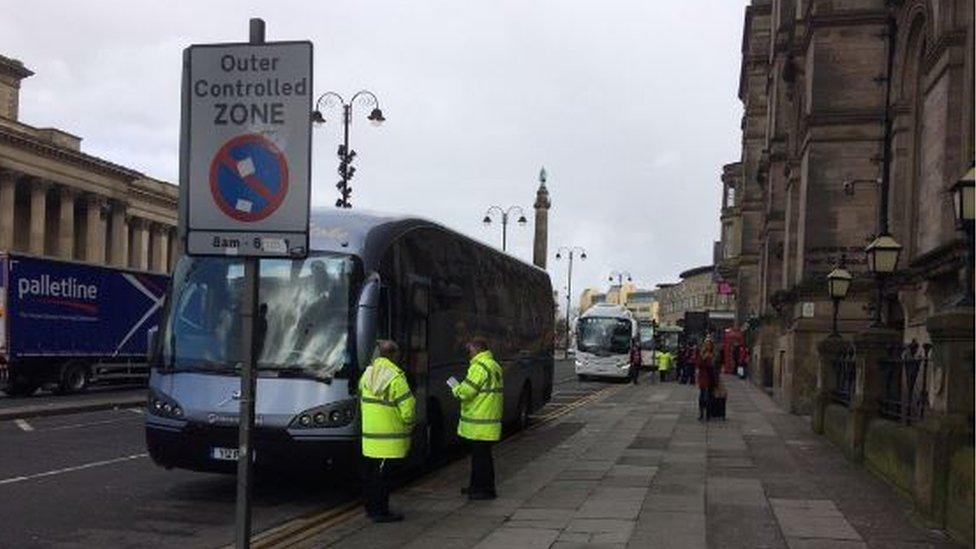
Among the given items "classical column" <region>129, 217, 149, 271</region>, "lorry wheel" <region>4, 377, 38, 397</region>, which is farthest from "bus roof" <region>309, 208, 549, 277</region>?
"classical column" <region>129, 217, 149, 271</region>

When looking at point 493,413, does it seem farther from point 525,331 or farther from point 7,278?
point 7,278

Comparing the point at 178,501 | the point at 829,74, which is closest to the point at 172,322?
the point at 178,501

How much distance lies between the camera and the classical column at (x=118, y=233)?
269 feet

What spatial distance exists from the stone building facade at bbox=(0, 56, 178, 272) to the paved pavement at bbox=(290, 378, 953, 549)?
6302 cm

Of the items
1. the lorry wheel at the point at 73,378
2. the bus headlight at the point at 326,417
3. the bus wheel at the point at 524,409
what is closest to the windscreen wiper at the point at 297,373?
the bus headlight at the point at 326,417

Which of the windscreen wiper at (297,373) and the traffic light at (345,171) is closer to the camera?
the windscreen wiper at (297,373)

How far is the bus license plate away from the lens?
32.0ft

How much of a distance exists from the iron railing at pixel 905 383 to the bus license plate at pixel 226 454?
699 cm

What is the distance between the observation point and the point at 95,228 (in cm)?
8000

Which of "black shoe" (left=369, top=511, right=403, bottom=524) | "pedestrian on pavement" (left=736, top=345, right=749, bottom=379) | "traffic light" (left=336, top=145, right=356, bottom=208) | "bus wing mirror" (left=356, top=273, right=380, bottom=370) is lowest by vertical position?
"pedestrian on pavement" (left=736, top=345, right=749, bottom=379)

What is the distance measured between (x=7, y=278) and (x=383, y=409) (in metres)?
18.8

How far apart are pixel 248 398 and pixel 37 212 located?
73667 millimetres

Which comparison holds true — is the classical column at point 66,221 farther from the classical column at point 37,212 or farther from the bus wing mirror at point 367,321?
the bus wing mirror at point 367,321

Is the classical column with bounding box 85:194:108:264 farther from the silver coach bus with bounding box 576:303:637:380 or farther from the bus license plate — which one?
the bus license plate
